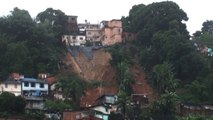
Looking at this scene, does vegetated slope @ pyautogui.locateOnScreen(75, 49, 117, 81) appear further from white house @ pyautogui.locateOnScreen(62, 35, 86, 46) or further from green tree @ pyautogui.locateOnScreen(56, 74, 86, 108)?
green tree @ pyautogui.locateOnScreen(56, 74, 86, 108)

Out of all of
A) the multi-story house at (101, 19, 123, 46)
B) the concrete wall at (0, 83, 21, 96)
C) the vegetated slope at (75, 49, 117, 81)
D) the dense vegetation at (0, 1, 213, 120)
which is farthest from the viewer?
the multi-story house at (101, 19, 123, 46)

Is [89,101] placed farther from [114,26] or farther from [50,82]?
[114,26]

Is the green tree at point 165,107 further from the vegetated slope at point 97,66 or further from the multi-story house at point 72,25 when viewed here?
the multi-story house at point 72,25

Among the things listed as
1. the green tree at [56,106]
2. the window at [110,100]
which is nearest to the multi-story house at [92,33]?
the window at [110,100]

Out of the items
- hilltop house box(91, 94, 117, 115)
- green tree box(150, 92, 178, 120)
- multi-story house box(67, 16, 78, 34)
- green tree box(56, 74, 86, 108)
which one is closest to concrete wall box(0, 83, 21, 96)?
green tree box(56, 74, 86, 108)

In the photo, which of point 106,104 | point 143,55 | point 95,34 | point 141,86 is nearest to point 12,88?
point 106,104

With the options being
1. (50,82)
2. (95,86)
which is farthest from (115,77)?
(50,82)

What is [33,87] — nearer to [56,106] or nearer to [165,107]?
[56,106]
